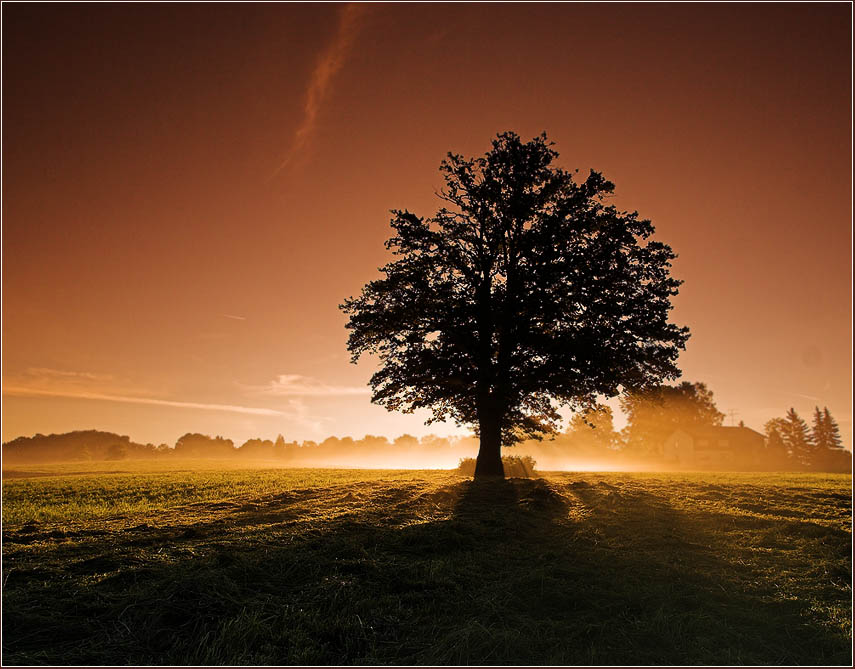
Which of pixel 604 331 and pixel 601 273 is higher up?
pixel 601 273

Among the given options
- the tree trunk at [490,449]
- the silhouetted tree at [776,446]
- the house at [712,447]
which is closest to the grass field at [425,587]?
the tree trunk at [490,449]

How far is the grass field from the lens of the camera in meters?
4.77

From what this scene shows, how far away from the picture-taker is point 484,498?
13148 mm

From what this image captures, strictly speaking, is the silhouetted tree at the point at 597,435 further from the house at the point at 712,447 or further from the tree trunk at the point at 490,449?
the tree trunk at the point at 490,449

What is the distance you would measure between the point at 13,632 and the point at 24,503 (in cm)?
1229

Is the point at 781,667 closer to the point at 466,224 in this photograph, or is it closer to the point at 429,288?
the point at 429,288

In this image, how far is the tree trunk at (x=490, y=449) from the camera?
19422 mm

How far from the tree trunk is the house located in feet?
252

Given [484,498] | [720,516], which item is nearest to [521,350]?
[484,498]

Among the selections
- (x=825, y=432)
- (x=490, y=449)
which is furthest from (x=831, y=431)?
(x=490, y=449)

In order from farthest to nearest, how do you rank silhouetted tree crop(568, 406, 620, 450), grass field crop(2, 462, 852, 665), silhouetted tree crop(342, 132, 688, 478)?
silhouetted tree crop(568, 406, 620, 450) → silhouetted tree crop(342, 132, 688, 478) → grass field crop(2, 462, 852, 665)

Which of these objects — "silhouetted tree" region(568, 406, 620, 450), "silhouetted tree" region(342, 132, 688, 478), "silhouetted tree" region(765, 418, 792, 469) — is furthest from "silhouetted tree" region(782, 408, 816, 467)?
"silhouetted tree" region(342, 132, 688, 478)

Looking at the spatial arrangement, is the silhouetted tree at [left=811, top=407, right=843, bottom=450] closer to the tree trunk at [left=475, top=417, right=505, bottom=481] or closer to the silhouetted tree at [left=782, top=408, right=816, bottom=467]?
the silhouetted tree at [left=782, top=408, right=816, bottom=467]

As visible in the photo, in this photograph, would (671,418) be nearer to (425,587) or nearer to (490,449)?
(490,449)
